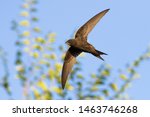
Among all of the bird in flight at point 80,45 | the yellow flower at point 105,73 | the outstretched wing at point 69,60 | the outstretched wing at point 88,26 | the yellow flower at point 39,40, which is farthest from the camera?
the yellow flower at point 39,40

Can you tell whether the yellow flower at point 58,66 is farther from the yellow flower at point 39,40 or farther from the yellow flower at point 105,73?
the yellow flower at point 105,73

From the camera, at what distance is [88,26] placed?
7.80 metres

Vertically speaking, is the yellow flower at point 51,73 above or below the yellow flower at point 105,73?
above

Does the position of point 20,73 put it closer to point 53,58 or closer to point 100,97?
point 53,58

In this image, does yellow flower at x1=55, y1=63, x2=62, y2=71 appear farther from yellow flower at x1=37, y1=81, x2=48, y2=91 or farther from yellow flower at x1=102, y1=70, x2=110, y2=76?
yellow flower at x1=102, y1=70, x2=110, y2=76

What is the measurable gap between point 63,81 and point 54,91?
4.47m

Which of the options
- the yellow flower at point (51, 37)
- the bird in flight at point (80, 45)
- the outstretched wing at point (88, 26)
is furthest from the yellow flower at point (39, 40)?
the outstretched wing at point (88, 26)

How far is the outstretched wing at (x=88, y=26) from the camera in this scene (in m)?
7.61

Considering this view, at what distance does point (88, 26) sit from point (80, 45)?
659mm

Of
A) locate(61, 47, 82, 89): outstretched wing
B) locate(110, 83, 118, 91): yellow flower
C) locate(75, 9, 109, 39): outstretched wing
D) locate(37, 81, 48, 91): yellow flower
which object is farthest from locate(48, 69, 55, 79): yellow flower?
A: locate(75, 9, 109, 39): outstretched wing

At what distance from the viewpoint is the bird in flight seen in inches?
275

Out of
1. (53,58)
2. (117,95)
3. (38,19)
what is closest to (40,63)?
(53,58)

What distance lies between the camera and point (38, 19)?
12430 mm

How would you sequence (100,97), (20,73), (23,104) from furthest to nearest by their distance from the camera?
(20,73) < (100,97) < (23,104)
